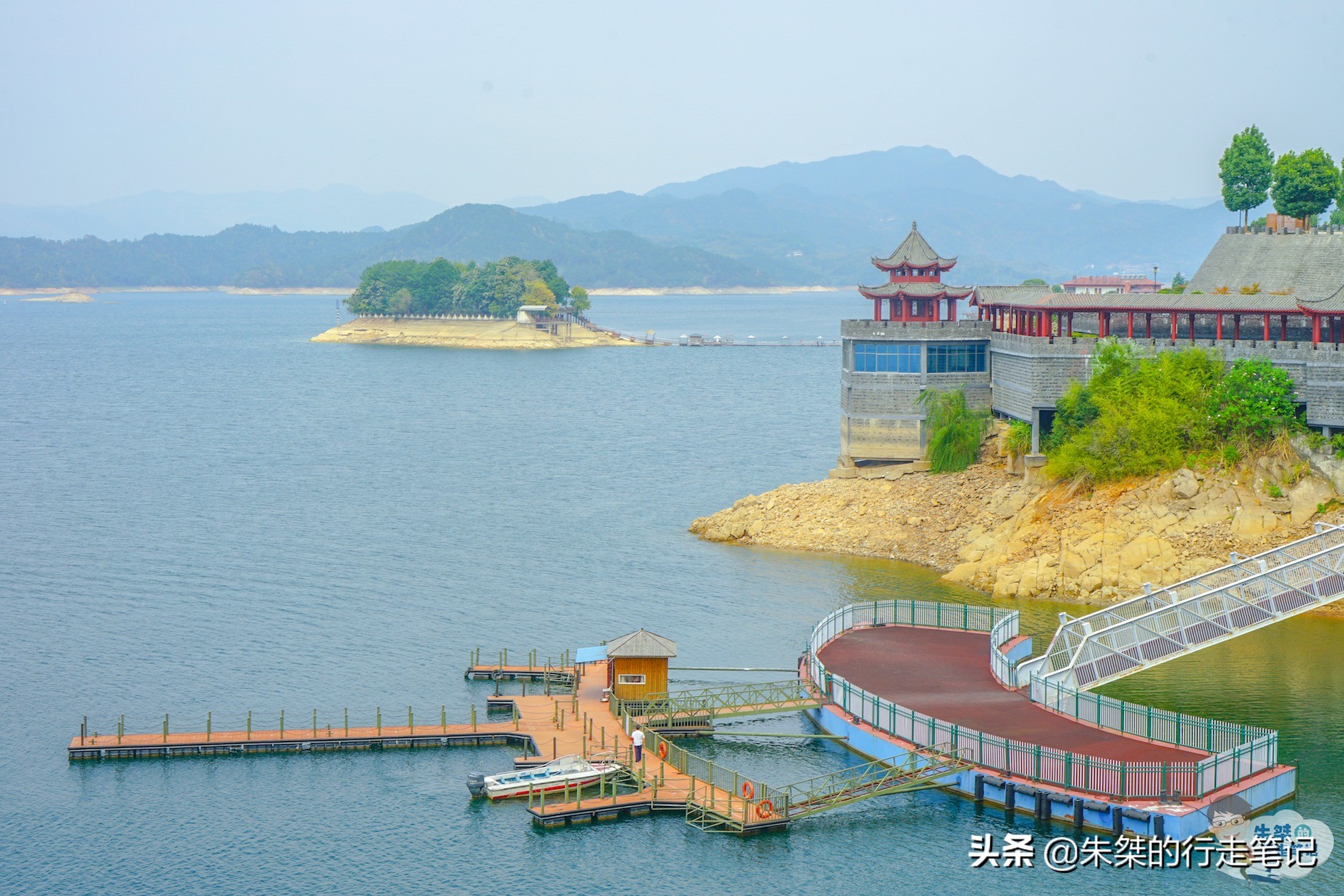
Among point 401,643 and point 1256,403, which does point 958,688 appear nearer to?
point 401,643

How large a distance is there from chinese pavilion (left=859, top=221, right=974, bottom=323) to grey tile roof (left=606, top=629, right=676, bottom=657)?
3387 cm

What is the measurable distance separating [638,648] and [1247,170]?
58601 mm

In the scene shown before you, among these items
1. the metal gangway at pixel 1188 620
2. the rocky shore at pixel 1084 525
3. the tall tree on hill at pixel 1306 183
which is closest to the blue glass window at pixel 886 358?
the rocky shore at pixel 1084 525

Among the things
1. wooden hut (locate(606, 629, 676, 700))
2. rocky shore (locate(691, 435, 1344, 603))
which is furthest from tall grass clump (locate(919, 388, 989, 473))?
wooden hut (locate(606, 629, 676, 700))

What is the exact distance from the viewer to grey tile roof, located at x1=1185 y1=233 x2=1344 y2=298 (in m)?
67.3

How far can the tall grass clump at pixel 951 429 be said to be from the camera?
72.8m

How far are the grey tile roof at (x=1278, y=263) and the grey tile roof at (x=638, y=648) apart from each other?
35.2m

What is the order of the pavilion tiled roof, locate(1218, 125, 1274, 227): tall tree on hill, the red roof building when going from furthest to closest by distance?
the red roof building, locate(1218, 125, 1274, 227): tall tree on hill, the pavilion tiled roof

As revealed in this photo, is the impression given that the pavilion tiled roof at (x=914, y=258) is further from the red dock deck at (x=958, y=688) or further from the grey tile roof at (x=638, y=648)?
the grey tile roof at (x=638, y=648)

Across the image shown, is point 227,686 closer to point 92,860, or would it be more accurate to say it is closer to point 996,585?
point 92,860

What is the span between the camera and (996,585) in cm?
6125

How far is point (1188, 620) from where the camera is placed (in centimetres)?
4622

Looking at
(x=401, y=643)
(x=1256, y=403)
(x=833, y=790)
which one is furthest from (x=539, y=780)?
(x=1256, y=403)

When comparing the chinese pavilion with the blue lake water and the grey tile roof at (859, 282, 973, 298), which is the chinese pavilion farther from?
the blue lake water
